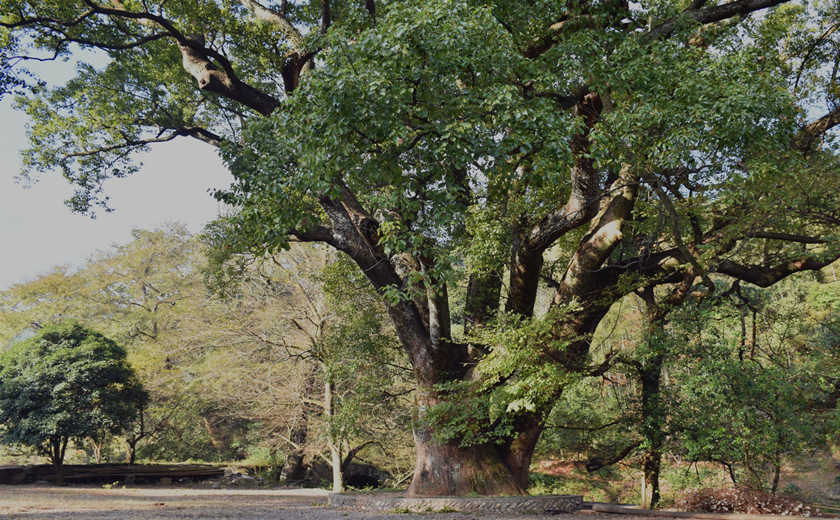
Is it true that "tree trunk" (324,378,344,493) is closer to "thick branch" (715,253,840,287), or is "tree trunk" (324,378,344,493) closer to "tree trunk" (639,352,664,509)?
"tree trunk" (639,352,664,509)

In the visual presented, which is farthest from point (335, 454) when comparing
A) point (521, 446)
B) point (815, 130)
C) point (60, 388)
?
point (815, 130)

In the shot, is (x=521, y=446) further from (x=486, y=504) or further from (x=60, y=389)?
(x=60, y=389)

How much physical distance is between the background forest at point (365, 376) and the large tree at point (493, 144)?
148 cm

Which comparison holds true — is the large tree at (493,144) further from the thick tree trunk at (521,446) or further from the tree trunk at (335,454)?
the tree trunk at (335,454)

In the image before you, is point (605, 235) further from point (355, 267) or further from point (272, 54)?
point (272, 54)

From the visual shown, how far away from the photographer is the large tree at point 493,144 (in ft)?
16.6

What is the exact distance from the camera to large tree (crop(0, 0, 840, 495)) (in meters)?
5.05

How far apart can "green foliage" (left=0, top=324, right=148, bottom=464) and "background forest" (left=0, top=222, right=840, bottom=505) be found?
4.25 ft

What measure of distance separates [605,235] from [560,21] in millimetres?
2910

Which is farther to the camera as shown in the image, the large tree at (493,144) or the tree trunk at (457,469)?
the tree trunk at (457,469)

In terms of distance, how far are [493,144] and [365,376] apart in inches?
265

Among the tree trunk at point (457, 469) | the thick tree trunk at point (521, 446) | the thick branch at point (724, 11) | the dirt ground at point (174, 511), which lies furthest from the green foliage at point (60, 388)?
the thick branch at point (724, 11)

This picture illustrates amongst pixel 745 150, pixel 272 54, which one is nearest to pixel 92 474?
pixel 272 54

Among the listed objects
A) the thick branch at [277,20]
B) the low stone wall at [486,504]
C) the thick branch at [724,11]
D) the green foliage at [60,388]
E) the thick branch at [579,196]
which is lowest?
A: the low stone wall at [486,504]
